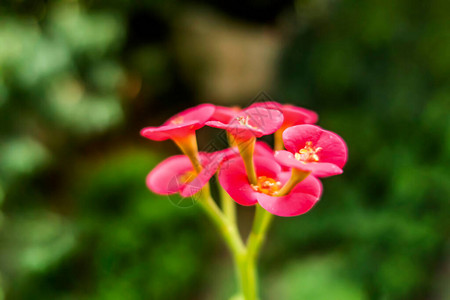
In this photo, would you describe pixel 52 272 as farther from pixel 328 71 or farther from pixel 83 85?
pixel 328 71

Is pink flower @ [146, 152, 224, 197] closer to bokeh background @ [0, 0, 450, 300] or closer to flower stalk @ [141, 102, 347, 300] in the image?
flower stalk @ [141, 102, 347, 300]

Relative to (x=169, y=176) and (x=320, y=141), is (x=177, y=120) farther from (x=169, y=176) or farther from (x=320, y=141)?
(x=320, y=141)

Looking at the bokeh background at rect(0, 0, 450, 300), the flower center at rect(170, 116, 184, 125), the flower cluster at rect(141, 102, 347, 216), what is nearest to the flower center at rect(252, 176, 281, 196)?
the flower cluster at rect(141, 102, 347, 216)

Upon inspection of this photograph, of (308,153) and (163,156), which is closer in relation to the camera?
(308,153)

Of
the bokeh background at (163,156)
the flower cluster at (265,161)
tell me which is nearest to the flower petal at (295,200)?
the flower cluster at (265,161)

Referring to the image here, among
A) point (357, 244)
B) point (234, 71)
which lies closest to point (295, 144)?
point (357, 244)

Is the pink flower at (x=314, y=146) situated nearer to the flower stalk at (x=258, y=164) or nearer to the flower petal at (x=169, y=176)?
the flower stalk at (x=258, y=164)

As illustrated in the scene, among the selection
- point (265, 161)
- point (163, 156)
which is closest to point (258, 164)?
point (265, 161)
